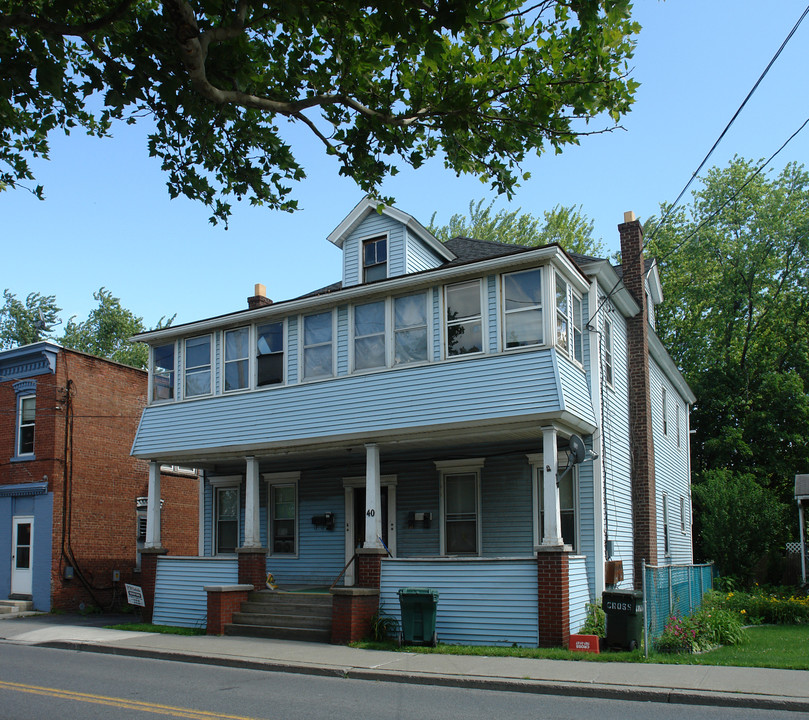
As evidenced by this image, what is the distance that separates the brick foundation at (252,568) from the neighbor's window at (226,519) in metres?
3.89

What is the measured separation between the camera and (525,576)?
13781 mm

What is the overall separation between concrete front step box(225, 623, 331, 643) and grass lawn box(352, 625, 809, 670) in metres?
1.07

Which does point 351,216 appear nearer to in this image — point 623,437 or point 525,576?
point 623,437

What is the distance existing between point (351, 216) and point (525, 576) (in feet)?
31.6

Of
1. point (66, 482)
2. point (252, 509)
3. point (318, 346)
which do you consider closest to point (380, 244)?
point (318, 346)

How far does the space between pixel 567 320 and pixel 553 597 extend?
206 inches

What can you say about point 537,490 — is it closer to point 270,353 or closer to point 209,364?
point 270,353

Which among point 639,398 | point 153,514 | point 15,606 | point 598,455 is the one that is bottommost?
point 15,606

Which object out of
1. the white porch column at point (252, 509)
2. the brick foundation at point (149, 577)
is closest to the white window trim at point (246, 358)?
the white porch column at point (252, 509)

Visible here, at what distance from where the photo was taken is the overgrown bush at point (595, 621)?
14.1m

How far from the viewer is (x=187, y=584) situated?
17.8m

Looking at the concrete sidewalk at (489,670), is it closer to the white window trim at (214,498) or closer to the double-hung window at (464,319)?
the white window trim at (214,498)

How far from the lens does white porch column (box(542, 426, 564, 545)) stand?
45.5 feet

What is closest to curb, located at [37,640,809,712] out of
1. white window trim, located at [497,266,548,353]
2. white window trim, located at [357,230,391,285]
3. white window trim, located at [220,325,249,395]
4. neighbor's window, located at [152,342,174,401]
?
white window trim, located at [497,266,548,353]
